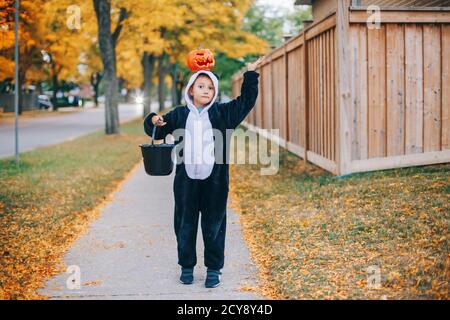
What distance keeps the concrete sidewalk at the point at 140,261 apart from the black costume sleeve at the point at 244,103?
128 centimetres

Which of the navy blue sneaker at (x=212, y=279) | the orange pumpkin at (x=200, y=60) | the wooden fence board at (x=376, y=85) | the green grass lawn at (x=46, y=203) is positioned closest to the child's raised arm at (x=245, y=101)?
the orange pumpkin at (x=200, y=60)

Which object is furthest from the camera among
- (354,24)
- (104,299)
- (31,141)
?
(31,141)

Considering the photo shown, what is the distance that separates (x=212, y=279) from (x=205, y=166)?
2.84ft

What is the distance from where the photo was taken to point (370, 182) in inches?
290

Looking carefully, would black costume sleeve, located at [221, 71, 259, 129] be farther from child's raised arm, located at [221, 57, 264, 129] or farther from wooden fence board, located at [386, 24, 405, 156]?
wooden fence board, located at [386, 24, 405, 156]

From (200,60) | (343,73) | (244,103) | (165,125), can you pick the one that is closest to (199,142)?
(165,125)

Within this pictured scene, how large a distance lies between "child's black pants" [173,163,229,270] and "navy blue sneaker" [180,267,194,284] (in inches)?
1.5

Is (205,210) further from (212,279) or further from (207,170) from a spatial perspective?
(212,279)

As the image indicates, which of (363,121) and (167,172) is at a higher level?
(363,121)

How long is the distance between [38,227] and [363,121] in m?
4.43

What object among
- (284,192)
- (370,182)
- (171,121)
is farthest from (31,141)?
(171,121)

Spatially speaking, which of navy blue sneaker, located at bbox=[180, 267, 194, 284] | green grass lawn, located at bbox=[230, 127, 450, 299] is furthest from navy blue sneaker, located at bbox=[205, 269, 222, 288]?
green grass lawn, located at bbox=[230, 127, 450, 299]

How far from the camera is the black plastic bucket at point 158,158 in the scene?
448 centimetres

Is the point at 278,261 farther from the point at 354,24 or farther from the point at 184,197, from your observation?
the point at 354,24
